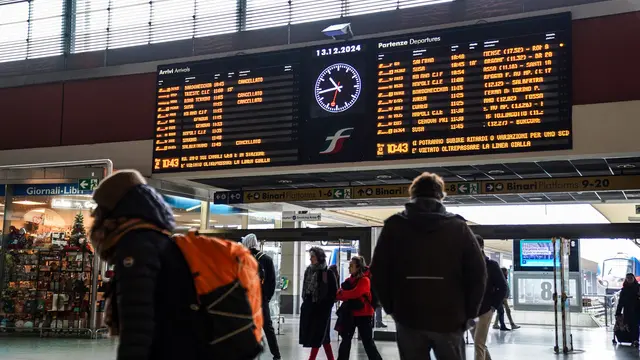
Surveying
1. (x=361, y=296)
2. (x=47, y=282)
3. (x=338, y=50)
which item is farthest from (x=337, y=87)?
(x=47, y=282)

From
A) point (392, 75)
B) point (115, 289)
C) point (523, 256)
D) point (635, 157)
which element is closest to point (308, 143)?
point (392, 75)

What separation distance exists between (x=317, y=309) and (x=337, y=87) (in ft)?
11.1

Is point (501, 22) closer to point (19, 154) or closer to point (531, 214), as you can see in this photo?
point (19, 154)

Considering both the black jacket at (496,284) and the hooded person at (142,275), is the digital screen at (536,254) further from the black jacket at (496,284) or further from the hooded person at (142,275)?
the hooded person at (142,275)

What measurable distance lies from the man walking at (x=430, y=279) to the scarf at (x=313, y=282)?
467cm

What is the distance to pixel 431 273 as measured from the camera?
11.0ft

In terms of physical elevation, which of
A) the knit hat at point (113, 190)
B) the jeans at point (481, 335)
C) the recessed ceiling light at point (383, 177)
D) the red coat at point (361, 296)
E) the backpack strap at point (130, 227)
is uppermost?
the recessed ceiling light at point (383, 177)

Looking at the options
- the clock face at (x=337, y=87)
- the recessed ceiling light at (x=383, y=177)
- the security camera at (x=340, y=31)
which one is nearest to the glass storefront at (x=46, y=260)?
the clock face at (x=337, y=87)

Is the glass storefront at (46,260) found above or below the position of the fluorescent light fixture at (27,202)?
below

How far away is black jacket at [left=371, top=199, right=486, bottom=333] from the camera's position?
3326mm

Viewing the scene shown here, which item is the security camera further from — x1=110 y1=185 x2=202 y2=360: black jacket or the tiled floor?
x1=110 y1=185 x2=202 y2=360: black jacket

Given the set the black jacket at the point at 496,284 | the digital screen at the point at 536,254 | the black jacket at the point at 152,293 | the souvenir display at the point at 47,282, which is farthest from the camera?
the digital screen at the point at 536,254

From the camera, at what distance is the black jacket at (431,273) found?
333cm

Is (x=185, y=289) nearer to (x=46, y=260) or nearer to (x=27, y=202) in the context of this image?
(x=46, y=260)
